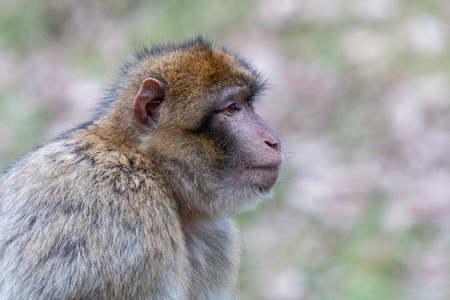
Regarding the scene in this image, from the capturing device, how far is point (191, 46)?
13.1ft

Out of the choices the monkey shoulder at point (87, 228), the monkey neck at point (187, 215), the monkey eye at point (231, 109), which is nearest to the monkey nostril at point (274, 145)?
the monkey eye at point (231, 109)

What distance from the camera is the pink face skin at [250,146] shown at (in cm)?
375

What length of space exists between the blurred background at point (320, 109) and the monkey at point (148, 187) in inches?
92.3

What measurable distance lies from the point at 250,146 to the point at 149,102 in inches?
22.5

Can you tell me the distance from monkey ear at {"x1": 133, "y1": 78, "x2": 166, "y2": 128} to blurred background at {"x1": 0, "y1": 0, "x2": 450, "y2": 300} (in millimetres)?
2523

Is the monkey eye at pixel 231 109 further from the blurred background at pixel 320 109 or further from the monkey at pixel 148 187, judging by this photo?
the blurred background at pixel 320 109

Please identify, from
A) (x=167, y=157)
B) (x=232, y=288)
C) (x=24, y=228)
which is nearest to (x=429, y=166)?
(x=232, y=288)

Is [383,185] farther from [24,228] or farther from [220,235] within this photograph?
[24,228]

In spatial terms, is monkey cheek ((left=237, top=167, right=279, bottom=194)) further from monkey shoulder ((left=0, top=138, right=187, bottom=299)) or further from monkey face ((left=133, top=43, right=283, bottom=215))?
monkey shoulder ((left=0, top=138, right=187, bottom=299))

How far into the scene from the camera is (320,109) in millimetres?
8594

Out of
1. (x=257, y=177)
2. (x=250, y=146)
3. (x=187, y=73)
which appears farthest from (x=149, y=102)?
(x=257, y=177)

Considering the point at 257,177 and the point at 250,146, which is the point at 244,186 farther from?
the point at 250,146

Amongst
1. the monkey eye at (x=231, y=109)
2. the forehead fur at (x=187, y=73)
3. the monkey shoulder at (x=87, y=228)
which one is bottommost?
the monkey shoulder at (x=87, y=228)

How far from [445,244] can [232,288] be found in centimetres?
362
